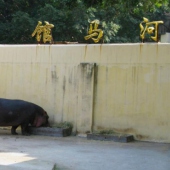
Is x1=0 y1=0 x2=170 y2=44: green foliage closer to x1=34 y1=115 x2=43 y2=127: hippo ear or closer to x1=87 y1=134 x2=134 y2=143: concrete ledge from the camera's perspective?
x1=34 y1=115 x2=43 y2=127: hippo ear

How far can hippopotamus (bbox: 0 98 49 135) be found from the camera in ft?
35.3

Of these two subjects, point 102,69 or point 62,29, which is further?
point 62,29

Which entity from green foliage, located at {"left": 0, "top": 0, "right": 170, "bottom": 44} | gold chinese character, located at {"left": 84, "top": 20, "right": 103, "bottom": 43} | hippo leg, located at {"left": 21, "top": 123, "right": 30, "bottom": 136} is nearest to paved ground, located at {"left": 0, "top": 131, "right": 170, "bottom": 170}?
hippo leg, located at {"left": 21, "top": 123, "right": 30, "bottom": 136}

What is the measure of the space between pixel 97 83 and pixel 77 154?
2923 millimetres

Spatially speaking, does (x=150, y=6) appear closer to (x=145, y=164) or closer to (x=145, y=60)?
(x=145, y=60)

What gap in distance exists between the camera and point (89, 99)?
1080cm

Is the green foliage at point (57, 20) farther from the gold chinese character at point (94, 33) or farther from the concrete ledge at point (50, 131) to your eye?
the concrete ledge at point (50, 131)

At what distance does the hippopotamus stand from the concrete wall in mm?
429

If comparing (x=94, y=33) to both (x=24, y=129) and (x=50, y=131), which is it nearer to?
(x=50, y=131)

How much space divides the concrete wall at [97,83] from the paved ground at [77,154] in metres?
0.66

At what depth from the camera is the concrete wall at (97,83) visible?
10156 mm

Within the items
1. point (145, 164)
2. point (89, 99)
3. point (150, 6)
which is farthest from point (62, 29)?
point (145, 164)

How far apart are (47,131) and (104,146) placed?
199 centimetres

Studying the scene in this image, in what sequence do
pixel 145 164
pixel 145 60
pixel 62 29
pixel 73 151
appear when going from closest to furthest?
pixel 145 164
pixel 73 151
pixel 145 60
pixel 62 29
